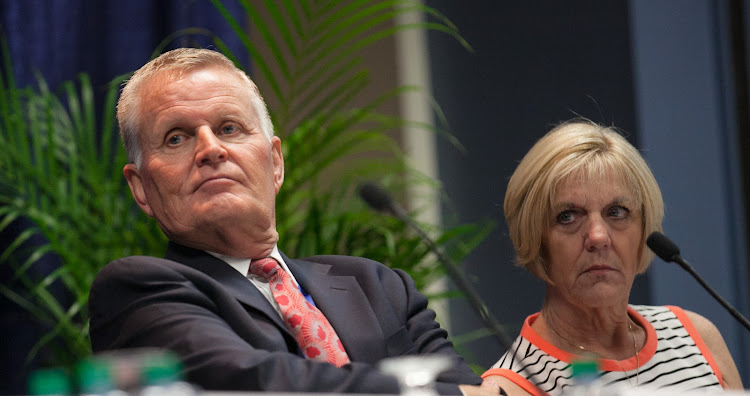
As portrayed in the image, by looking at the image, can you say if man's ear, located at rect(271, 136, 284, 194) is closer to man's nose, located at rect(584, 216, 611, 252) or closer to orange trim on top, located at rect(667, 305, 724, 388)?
man's nose, located at rect(584, 216, 611, 252)

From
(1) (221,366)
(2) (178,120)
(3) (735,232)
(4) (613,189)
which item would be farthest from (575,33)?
(1) (221,366)

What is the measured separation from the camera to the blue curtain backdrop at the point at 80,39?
9.91 feet

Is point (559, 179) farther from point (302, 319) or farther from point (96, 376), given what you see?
point (96, 376)

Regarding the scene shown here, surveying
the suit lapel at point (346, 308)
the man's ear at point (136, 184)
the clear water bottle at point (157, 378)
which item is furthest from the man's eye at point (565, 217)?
the clear water bottle at point (157, 378)

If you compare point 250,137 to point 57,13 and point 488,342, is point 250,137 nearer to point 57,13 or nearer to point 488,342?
point 57,13

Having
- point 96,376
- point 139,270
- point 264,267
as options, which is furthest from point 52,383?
point 264,267

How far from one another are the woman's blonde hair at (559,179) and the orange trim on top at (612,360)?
0.12 metres

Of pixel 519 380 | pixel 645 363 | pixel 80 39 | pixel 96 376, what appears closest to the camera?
pixel 96 376

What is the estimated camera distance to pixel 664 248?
166cm

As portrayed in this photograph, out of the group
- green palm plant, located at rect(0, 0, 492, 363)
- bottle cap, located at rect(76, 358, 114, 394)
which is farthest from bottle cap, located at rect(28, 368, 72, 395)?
green palm plant, located at rect(0, 0, 492, 363)

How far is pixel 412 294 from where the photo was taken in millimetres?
1877

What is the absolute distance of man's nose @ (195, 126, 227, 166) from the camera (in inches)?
Answer: 66.7

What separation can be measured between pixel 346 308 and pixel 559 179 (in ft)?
1.74

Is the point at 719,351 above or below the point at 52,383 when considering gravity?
below
